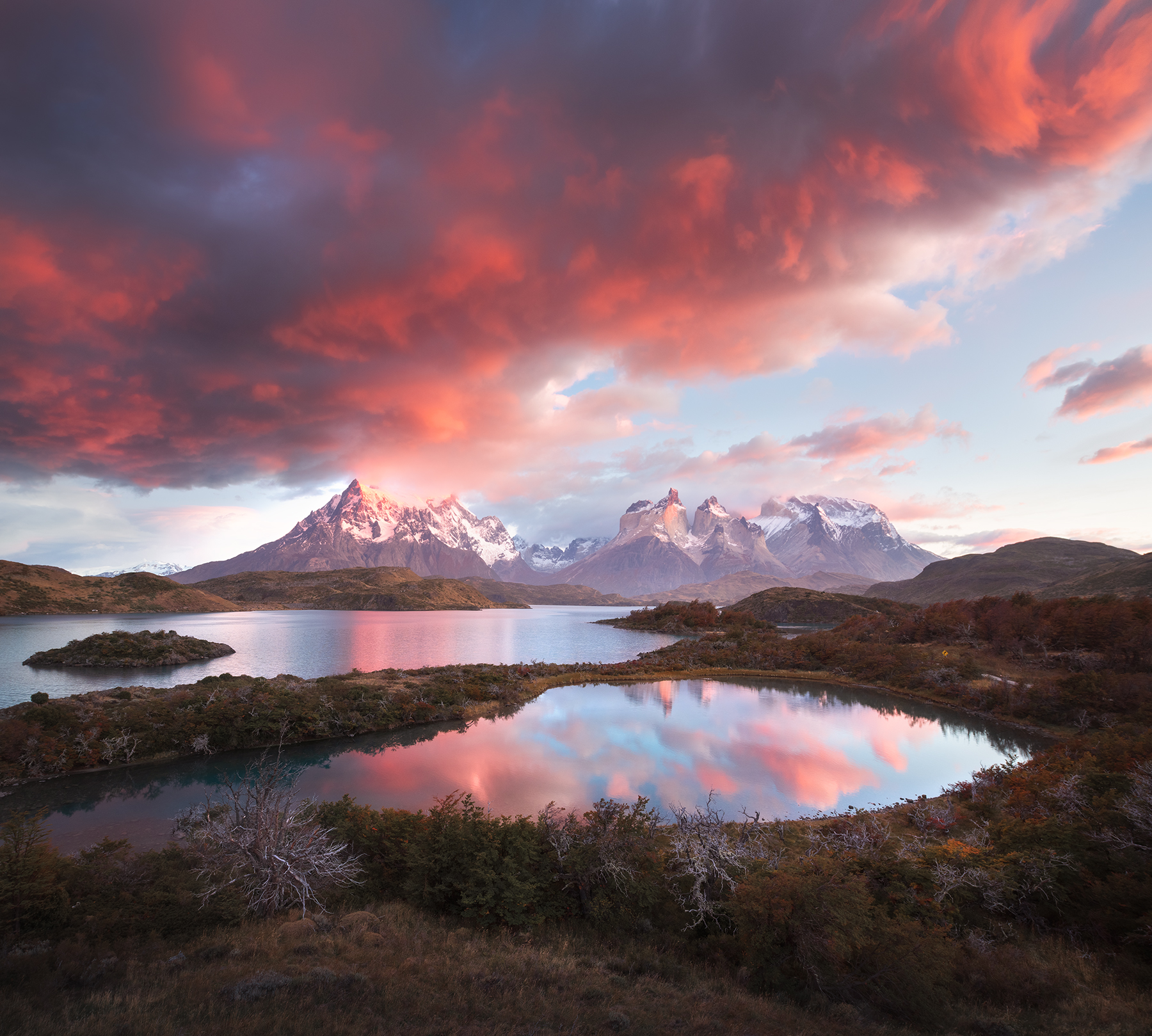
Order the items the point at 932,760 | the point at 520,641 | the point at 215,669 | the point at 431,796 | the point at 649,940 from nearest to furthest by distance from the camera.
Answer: the point at 649,940
the point at 431,796
the point at 932,760
the point at 215,669
the point at 520,641

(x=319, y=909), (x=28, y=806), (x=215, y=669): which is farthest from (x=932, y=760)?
(x=215, y=669)

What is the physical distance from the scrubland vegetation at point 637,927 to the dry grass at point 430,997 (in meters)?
0.06

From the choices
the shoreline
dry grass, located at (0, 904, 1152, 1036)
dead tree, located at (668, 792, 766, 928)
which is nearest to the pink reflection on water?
the shoreline

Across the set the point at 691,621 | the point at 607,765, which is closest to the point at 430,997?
the point at 607,765

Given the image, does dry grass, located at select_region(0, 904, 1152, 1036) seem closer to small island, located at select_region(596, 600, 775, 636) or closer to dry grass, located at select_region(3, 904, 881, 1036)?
dry grass, located at select_region(3, 904, 881, 1036)

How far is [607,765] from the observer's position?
3503 cm

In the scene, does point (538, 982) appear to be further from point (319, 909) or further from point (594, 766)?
point (594, 766)

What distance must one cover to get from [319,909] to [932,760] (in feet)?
147

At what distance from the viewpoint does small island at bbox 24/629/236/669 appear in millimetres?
72688

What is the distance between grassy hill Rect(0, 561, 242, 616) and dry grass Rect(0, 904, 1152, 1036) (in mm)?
220210

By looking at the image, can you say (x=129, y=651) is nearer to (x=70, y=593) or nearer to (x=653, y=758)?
(x=653, y=758)

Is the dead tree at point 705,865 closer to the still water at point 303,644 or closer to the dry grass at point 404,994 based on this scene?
the dry grass at point 404,994

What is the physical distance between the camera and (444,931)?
1553 centimetres

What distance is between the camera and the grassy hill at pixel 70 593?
15775cm
